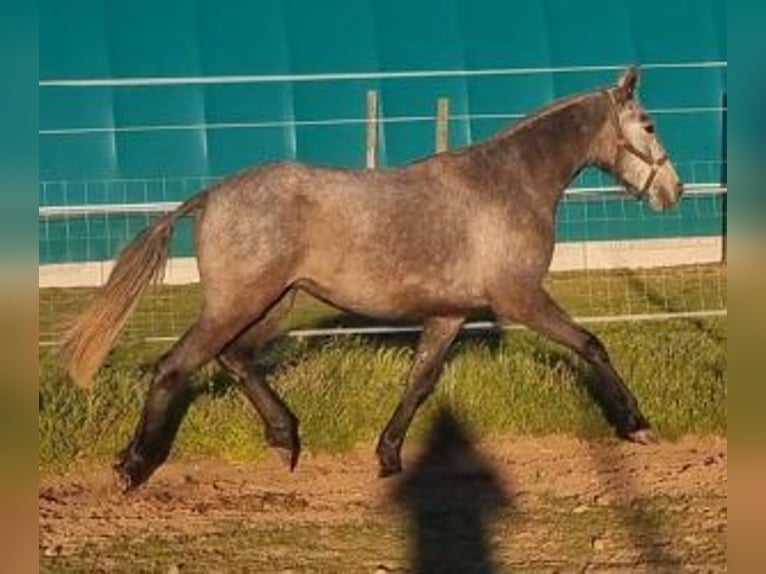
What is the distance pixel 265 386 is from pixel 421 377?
77 cm

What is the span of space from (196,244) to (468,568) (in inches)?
82.6

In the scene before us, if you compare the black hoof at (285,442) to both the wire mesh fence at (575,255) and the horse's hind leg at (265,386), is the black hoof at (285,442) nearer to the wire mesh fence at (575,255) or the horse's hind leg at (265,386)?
the horse's hind leg at (265,386)

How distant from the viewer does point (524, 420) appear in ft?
22.2

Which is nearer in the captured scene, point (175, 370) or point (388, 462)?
point (175, 370)

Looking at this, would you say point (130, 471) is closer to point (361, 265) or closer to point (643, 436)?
point (361, 265)

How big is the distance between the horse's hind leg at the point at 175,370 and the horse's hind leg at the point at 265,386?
0.22 metres

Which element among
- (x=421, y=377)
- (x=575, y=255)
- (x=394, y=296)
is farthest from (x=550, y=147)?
(x=575, y=255)

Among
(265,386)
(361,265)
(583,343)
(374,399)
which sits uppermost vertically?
(361,265)

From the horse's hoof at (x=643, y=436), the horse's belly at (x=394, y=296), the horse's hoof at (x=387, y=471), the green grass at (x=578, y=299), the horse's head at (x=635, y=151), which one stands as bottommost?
the horse's hoof at (x=387, y=471)

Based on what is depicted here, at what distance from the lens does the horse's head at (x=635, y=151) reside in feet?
22.3

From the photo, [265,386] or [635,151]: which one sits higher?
[635,151]

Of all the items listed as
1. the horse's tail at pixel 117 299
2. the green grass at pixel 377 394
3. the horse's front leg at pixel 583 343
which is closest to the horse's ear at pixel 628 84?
the green grass at pixel 377 394

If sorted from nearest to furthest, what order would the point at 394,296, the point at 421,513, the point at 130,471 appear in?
the point at 421,513
the point at 130,471
the point at 394,296

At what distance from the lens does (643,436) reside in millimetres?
6508
